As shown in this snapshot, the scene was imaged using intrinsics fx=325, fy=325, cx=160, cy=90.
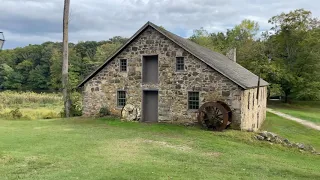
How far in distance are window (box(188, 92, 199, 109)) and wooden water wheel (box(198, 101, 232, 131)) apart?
36.0 inches

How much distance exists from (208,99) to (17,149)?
406 inches

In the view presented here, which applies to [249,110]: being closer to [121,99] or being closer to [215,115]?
[215,115]

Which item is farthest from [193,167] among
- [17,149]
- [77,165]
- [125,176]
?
[17,149]

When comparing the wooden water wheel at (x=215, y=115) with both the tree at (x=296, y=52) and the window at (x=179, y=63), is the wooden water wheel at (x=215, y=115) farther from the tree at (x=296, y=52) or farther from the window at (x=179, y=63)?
the tree at (x=296, y=52)

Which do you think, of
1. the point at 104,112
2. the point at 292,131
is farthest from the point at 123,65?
the point at 292,131

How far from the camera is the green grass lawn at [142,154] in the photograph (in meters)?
8.81

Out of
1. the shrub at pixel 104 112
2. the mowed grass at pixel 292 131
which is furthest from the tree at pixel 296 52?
the shrub at pixel 104 112

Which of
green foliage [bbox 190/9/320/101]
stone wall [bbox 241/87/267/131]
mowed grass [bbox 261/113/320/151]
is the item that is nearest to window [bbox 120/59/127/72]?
stone wall [bbox 241/87/267/131]

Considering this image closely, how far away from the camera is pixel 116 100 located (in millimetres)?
20641

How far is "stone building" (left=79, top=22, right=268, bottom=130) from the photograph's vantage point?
17.8 metres

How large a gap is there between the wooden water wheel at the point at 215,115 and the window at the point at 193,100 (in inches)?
36.0

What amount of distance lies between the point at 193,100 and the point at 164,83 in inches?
81.3

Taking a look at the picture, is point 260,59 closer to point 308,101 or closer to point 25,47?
point 308,101

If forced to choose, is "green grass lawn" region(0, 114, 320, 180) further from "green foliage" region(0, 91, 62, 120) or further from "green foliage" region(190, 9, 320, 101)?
"green foliage" region(190, 9, 320, 101)
